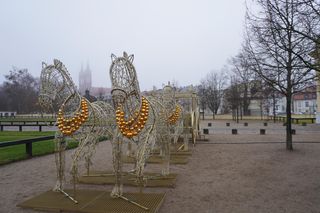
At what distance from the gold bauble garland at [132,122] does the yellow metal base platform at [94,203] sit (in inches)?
53.1

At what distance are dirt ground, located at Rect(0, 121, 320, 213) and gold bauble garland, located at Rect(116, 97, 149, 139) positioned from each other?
1.59m

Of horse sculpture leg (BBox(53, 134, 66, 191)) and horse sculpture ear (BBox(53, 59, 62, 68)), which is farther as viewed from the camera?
horse sculpture leg (BBox(53, 134, 66, 191))

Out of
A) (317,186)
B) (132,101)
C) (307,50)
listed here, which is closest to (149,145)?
(132,101)

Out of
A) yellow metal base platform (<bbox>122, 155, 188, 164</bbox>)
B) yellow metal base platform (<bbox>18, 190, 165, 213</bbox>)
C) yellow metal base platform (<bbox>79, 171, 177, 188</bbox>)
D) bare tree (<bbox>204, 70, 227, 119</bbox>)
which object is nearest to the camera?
yellow metal base platform (<bbox>18, 190, 165, 213</bbox>)

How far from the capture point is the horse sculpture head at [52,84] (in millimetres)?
5371

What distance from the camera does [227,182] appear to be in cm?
707

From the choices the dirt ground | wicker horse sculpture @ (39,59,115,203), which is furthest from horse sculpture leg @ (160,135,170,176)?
wicker horse sculpture @ (39,59,115,203)

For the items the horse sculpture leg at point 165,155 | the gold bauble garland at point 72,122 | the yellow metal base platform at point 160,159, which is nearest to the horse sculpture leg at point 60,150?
the gold bauble garland at point 72,122

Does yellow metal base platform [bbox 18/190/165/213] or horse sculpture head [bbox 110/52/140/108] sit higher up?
horse sculpture head [bbox 110/52/140/108]

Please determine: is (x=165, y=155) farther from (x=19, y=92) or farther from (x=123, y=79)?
(x=19, y=92)

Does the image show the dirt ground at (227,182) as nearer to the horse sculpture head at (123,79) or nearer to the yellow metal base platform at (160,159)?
the yellow metal base platform at (160,159)

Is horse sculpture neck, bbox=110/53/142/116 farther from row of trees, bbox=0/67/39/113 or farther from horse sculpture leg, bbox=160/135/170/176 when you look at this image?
row of trees, bbox=0/67/39/113

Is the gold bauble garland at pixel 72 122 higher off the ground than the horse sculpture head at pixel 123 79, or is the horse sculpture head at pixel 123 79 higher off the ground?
the horse sculpture head at pixel 123 79

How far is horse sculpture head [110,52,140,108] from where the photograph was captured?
513 centimetres
